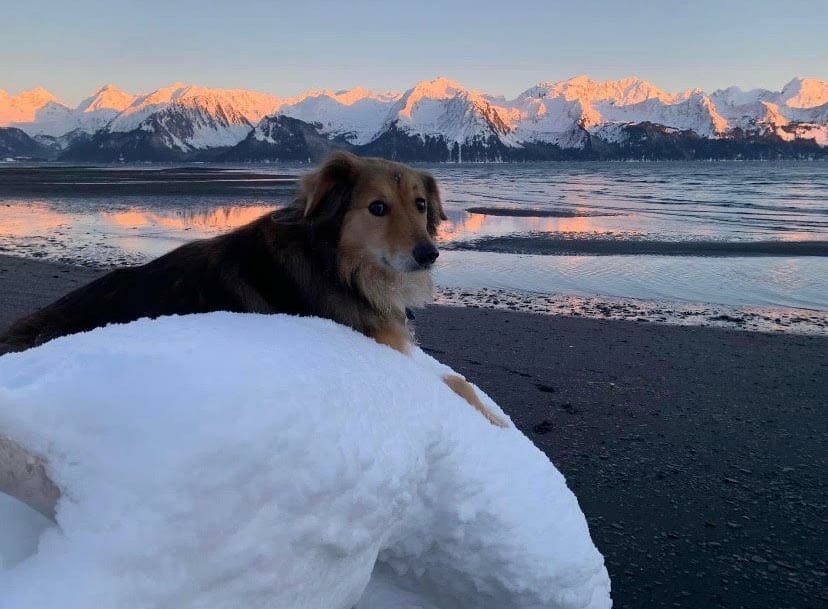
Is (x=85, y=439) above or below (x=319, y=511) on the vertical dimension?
above

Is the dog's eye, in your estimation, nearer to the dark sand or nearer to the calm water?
the dark sand

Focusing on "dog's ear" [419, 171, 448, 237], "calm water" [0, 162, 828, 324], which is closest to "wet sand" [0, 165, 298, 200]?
"calm water" [0, 162, 828, 324]

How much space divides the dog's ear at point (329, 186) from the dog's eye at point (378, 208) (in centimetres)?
20

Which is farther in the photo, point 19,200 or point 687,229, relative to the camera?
point 19,200

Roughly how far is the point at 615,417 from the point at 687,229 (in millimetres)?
22297

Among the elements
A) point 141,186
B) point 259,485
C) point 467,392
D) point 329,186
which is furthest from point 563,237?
point 141,186

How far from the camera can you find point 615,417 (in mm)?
7613

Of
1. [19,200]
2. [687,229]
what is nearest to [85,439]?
[687,229]

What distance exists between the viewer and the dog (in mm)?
4363

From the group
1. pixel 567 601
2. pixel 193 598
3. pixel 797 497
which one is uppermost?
pixel 193 598

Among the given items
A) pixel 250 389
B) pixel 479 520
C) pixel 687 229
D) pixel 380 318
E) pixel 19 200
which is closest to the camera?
pixel 250 389

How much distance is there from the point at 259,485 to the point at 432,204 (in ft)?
12.8

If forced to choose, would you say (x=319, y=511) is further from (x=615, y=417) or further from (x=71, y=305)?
(x=615, y=417)

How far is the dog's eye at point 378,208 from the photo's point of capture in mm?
4863
